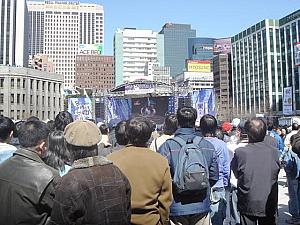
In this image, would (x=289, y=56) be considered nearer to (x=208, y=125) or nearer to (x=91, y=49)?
(x=208, y=125)

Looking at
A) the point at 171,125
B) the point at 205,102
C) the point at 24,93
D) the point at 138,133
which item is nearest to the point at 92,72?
the point at 24,93

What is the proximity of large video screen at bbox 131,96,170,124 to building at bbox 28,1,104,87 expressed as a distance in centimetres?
12251

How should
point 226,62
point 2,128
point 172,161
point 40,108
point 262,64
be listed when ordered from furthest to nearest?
1. point 226,62
2. point 262,64
3. point 40,108
4. point 2,128
5. point 172,161

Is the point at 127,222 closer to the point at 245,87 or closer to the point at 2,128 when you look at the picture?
the point at 2,128

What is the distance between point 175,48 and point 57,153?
19313cm

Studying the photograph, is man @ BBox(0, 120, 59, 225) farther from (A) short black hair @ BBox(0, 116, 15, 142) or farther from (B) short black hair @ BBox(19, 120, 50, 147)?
(A) short black hair @ BBox(0, 116, 15, 142)

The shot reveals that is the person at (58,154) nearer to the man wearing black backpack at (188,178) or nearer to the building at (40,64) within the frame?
the man wearing black backpack at (188,178)

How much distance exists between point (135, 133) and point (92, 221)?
1.02m

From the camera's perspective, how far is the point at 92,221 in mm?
2387

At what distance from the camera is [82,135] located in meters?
2.61

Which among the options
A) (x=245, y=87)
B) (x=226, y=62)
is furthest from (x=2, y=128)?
(x=226, y=62)

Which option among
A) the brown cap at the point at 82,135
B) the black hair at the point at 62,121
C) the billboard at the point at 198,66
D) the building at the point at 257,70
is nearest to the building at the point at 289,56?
the building at the point at 257,70

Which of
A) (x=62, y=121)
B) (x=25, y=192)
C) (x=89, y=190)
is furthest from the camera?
(x=62, y=121)

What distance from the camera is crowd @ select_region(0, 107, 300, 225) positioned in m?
2.42
